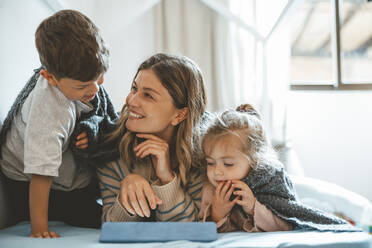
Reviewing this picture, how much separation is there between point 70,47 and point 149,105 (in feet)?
1.18

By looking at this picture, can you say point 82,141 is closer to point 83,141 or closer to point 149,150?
point 83,141

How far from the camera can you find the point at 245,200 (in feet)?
3.93

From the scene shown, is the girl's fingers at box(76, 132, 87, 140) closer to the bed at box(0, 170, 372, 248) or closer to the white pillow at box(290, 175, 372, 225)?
the bed at box(0, 170, 372, 248)

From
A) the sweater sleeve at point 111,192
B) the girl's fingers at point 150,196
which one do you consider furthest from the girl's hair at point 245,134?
the sweater sleeve at point 111,192

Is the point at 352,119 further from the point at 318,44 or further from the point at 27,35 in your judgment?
the point at 27,35

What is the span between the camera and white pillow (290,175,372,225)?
5.53 ft

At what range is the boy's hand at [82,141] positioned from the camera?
122 cm

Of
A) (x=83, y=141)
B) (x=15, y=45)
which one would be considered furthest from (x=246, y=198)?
(x=15, y=45)

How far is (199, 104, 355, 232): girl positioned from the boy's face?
41 cm

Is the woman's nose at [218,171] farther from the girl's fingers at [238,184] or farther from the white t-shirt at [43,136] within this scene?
the white t-shirt at [43,136]

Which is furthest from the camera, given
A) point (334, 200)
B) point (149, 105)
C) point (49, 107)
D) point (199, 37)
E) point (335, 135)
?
point (335, 135)

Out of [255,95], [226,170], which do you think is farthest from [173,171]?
[255,95]

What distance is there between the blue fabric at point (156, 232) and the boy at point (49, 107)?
0.20 m

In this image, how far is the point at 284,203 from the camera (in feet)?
3.87
